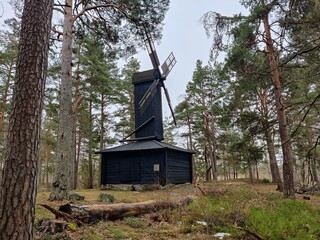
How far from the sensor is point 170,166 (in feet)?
49.5

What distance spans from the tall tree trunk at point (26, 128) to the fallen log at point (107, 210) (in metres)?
1.87

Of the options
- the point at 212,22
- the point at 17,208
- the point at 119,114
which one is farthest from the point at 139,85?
the point at 17,208

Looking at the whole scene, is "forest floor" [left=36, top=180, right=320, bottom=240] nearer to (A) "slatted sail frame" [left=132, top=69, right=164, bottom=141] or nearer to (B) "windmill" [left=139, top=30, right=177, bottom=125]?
(A) "slatted sail frame" [left=132, top=69, right=164, bottom=141]

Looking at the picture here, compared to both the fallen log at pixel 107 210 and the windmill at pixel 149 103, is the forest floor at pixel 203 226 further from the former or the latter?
the windmill at pixel 149 103

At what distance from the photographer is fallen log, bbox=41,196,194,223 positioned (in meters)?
4.50

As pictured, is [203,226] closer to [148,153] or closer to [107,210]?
[107,210]

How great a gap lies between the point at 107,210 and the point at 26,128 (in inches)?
120

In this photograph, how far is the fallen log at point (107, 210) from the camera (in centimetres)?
450

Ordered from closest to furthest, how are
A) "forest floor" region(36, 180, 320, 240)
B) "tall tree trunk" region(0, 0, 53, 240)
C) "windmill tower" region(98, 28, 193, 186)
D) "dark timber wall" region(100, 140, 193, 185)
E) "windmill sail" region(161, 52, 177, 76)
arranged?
"tall tree trunk" region(0, 0, 53, 240) < "forest floor" region(36, 180, 320, 240) < "dark timber wall" region(100, 140, 193, 185) < "windmill tower" region(98, 28, 193, 186) < "windmill sail" region(161, 52, 177, 76)

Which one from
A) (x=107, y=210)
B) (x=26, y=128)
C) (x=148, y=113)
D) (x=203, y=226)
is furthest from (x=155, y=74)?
(x=26, y=128)

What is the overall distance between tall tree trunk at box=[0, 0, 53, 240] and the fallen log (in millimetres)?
1874

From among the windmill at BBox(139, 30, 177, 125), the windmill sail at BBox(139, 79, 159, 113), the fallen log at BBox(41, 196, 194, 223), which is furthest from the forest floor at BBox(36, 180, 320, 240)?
the windmill at BBox(139, 30, 177, 125)

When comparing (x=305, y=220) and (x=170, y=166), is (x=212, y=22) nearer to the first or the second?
(x=305, y=220)

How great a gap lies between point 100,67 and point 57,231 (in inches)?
587
